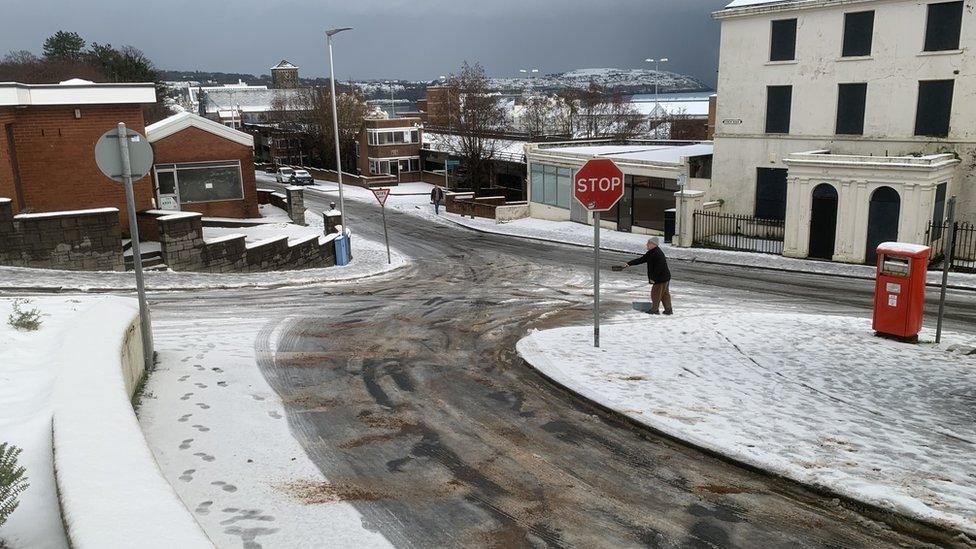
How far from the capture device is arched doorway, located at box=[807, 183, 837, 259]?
2444cm

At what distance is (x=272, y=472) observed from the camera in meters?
6.20

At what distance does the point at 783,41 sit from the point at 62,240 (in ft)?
85.1

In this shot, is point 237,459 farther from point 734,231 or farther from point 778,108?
point 778,108

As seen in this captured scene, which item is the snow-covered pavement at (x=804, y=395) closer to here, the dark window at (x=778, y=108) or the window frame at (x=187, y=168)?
the dark window at (x=778, y=108)

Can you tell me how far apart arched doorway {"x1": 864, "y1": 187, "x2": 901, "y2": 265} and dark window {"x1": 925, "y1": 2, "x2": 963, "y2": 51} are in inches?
239

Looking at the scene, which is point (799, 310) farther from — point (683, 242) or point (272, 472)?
point (272, 472)

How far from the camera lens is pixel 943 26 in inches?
966

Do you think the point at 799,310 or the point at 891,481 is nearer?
the point at 891,481

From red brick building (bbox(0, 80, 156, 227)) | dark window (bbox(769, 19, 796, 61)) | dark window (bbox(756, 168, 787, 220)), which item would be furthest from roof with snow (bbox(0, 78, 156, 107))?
dark window (bbox(769, 19, 796, 61))

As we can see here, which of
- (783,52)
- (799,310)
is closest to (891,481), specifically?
(799,310)

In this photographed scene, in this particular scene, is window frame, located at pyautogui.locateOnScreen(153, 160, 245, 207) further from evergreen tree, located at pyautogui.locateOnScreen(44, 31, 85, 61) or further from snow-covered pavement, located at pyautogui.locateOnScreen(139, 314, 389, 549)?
evergreen tree, located at pyautogui.locateOnScreen(44, 31, 85, 61)

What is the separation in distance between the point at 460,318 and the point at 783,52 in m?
21.1

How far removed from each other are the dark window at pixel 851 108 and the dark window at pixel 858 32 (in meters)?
1.24

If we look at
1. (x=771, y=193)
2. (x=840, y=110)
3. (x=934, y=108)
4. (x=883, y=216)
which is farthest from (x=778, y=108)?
(x=883, y=216)
